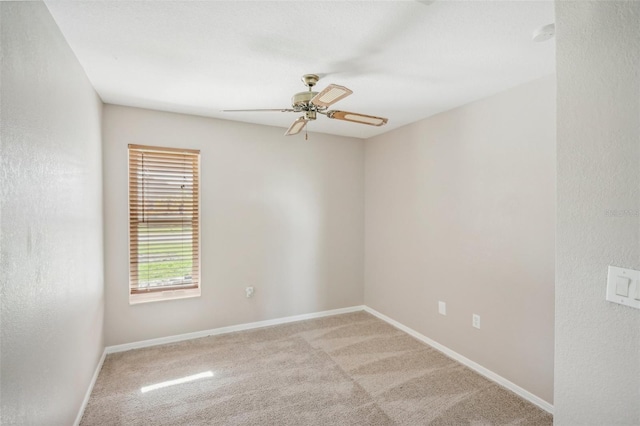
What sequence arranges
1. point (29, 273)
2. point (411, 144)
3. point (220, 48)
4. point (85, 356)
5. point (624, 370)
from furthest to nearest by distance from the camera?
point (411, 144) < point (85, 356) < point (220, 48) < point (29, 273) < point (624, 370)

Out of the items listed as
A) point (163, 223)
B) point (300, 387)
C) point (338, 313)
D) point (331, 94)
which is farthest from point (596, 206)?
point (338, 313)

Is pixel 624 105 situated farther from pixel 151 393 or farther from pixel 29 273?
pixel 151 393

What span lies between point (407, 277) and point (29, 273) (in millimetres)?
3284

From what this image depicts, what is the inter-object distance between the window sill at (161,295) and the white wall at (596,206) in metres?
3.24

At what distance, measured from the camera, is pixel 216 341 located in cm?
333

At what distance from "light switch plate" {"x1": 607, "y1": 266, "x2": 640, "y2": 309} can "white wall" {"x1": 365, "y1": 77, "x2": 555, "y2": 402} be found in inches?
58.3

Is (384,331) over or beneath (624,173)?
beneath

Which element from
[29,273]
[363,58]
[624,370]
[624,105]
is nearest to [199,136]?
[363,58]

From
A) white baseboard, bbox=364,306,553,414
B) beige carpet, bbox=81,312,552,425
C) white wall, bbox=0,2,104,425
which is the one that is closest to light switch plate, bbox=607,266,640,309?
beige carpet, bbox=81,312,552,425

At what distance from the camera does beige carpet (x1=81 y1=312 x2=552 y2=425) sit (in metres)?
2.15

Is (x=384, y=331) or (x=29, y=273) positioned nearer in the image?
(x=29, y=273)

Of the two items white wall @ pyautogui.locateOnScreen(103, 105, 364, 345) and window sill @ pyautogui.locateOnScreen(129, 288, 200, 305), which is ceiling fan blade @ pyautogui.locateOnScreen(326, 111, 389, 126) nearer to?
white wall @ pyautogui.locateOnScreen(103, 105, 364, 345)

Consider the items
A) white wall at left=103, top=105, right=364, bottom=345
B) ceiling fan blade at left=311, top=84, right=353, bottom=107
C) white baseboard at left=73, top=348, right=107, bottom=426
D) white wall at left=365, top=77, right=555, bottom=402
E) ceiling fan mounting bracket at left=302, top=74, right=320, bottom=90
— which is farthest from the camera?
white wall at left=103, top=105, right=364, bottom=345

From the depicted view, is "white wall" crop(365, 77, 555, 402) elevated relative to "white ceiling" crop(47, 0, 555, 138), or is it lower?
lower
